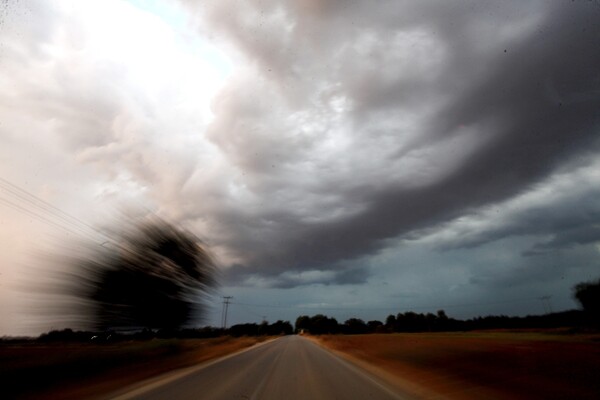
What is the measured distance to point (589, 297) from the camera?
7675cm

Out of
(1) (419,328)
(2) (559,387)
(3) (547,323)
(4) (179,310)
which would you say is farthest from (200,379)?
(1) (419,328)

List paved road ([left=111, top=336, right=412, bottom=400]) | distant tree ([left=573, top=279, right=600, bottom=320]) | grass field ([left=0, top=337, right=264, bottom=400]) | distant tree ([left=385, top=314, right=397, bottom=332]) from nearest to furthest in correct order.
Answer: paved road ([left=111, top=336, right=412, bottom=400])
grass field ([left=0, top=337, right=264, bottom=400])
distant tree ([left=573, top=279, right=600, bottom=320])
distant tree ([left=385, top=314, right=397, bottom=332])

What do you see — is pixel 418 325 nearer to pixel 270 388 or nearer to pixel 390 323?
pixel 390 323

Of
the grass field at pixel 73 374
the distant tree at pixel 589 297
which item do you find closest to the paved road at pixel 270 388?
the grass field at pixel 73 374

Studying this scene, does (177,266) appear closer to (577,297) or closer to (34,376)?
(34,376)

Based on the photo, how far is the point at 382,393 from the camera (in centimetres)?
975

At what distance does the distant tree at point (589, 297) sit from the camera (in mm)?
75688

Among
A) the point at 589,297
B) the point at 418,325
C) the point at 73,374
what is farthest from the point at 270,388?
the point at 418,325

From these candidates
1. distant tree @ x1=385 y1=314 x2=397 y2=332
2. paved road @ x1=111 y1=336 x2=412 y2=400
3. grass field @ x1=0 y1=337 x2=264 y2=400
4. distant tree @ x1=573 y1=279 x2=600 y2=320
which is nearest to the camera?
paved road @ x1=111 y1=336 x2=412 y2=400

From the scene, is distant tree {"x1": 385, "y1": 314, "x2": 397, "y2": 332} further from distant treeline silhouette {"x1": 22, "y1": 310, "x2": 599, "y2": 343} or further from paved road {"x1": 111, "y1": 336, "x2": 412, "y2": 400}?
paved road {"x1": 111, "y1": 336, "x2": 412, "y2": 400}

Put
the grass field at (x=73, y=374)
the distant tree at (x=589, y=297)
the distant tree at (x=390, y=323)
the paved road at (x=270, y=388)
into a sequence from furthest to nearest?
the distant tree at (x=390, y=323) < the distant tree at (x=589, y=297) < the grass field at (x=73, y=374) < the paved road at (x=270, y=388)

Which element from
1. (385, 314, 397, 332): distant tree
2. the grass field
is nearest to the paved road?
the grass field

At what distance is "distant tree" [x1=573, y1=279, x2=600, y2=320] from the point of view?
75.7 m

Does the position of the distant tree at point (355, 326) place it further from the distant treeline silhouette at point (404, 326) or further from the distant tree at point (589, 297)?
the distant tree at point (589, 297)
